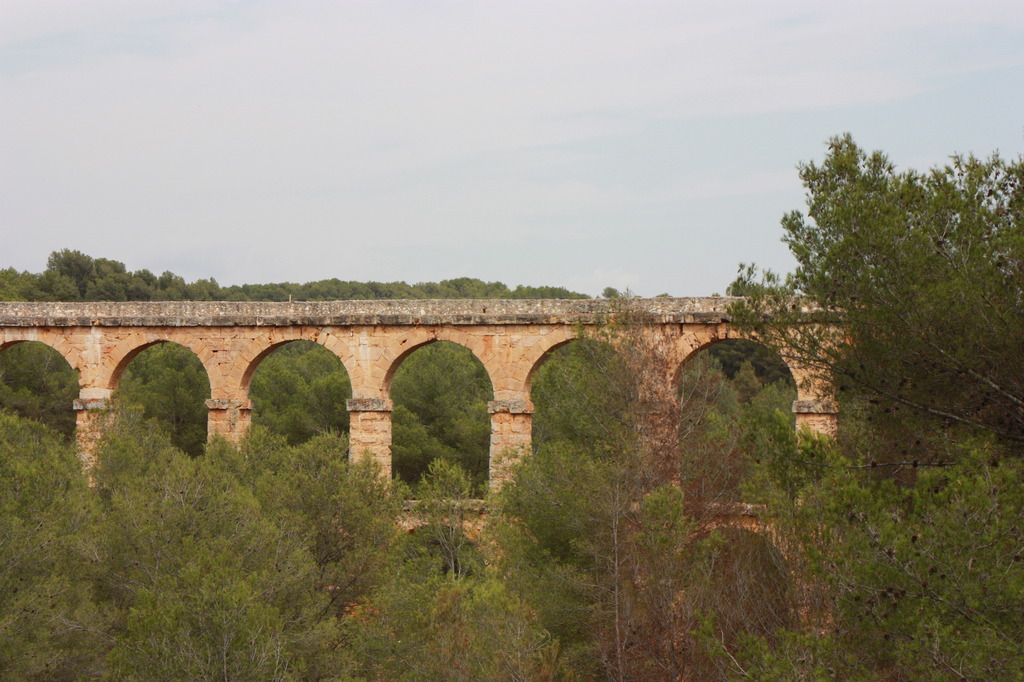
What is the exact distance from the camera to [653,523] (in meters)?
12.4

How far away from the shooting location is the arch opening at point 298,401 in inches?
1138

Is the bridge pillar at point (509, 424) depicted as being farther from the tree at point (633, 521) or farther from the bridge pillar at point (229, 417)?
the bridge pillar at point (229, 417)

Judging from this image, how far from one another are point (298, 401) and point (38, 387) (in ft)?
21.1

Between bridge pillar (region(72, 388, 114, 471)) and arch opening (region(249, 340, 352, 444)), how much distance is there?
26.5 feet

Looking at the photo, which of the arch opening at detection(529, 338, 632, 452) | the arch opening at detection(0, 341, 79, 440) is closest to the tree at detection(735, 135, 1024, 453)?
the arch opening at detection(529, 338, 632, 452)

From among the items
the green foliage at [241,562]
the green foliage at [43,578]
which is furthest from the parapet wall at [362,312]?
the green foliage at [43,578]

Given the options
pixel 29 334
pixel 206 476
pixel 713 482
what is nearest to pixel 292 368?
pixel 29 334

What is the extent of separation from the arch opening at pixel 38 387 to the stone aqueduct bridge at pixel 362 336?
8.61 m

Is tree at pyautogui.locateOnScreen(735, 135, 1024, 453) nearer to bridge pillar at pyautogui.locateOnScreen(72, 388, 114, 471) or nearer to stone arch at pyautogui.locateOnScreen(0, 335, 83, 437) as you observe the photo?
bridge pillar at pyautogui.locateOnScreen(72, 388, 114, 471)

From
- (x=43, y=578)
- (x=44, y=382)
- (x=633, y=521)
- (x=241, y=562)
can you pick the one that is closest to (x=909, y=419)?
(x=633, y=521)

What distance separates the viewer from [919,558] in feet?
25.4

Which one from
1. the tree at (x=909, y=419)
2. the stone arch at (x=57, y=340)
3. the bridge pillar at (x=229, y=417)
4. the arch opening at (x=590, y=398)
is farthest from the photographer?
the stone arch at (x=57, y=340)

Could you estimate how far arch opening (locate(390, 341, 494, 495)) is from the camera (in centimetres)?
2791

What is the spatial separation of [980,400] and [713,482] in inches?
203
